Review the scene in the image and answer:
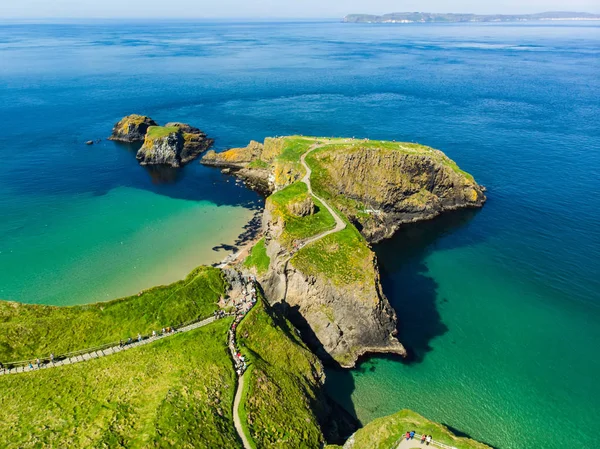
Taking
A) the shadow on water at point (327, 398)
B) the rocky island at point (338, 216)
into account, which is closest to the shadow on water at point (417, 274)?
the rocky island at point (338, 216)

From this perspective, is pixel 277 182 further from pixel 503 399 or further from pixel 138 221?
pixel 503 399

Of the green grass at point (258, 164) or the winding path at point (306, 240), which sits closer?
the winding path at point (306, 240)

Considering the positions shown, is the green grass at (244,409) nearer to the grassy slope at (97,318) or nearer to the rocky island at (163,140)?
the grassy slope at (97,318)

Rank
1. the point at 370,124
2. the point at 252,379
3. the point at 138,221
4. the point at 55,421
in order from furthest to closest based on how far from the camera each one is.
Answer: the point at 370,124 → the point at 138,221 → the point at 252,379 → the point at 55,421

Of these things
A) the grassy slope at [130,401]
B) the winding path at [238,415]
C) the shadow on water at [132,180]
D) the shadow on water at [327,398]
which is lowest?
the shadow on water at [327,398]

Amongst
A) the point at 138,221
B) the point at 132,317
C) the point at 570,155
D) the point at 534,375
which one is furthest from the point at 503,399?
the point at 570,155

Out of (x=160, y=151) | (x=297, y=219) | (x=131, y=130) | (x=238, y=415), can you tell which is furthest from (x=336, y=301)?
(x=131, y=130)

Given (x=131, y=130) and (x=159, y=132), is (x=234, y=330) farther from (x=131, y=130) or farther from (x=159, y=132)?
(x=131, y=130)
